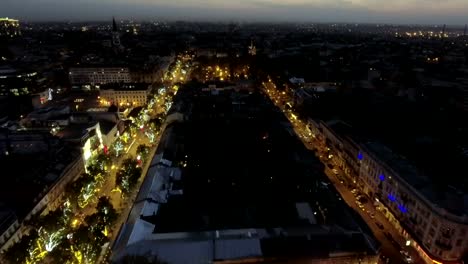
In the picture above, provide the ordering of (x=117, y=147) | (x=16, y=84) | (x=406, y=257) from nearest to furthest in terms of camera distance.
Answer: (x=406, y=257) → (x=117, y=147) → (x=16, y=84)

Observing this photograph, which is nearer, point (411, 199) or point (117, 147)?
point (411, 199)

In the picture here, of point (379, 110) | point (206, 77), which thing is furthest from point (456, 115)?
point (206, 77)

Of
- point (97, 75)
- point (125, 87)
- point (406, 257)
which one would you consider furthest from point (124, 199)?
point (97, 75)

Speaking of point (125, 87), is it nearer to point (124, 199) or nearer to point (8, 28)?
point (124, 199)

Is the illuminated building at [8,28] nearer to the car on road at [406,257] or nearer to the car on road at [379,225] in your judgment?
the car on road at [379,225]

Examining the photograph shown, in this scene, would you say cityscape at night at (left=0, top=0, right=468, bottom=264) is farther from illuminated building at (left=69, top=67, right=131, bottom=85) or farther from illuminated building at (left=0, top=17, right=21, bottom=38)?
illuminated building at (left=0, top=17, right=21, bottom=38)

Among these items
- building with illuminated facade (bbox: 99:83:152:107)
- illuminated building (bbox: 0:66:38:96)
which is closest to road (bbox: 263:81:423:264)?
building with illuminated facade (bbox: 99:83:152:107)

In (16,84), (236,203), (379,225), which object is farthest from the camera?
(16,84)

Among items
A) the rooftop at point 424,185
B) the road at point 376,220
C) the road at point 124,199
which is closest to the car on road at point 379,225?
the road at point 376,220
